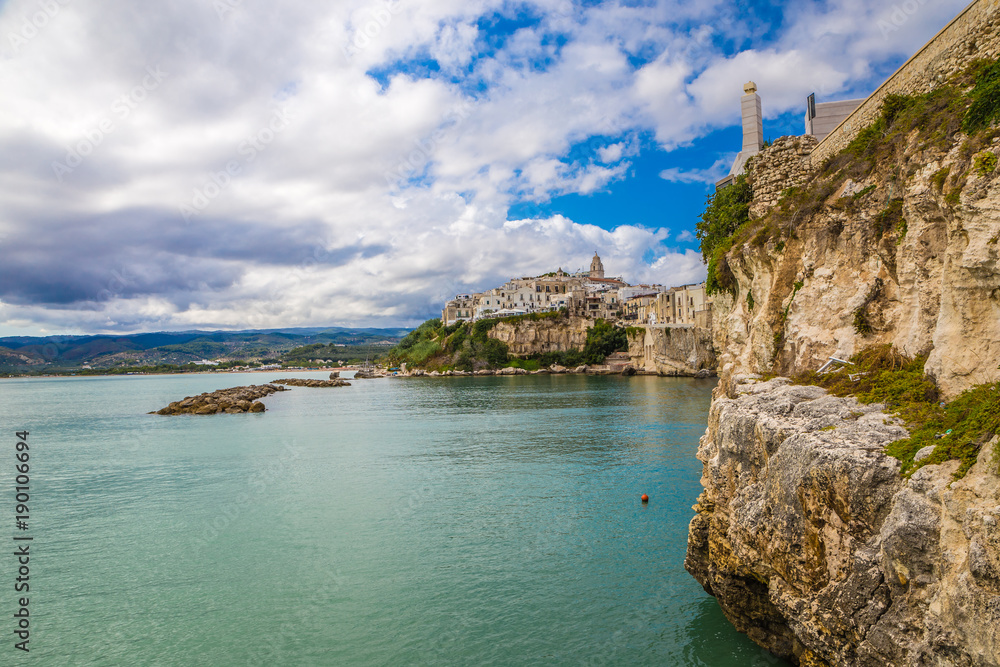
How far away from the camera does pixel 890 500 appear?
223 inches

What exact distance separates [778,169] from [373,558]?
17988 millimetres

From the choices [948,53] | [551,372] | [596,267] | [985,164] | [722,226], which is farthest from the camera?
[596,267]

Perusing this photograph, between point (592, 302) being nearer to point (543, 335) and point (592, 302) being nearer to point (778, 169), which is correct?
point (543, 335)

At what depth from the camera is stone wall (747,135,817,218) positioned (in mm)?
17547

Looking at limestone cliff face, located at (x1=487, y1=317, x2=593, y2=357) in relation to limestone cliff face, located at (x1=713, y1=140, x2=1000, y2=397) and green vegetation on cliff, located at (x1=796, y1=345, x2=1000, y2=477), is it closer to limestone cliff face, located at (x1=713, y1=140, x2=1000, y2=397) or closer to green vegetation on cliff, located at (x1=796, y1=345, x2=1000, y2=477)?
limestone cliff face, located at (x1=713, y1=140, x2=1000, y2=397)

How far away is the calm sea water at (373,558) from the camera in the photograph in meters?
10.3

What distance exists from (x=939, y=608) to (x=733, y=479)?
4.62 meters

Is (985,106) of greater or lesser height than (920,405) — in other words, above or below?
above

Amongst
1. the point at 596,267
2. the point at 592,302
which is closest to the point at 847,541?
the point at 592,302

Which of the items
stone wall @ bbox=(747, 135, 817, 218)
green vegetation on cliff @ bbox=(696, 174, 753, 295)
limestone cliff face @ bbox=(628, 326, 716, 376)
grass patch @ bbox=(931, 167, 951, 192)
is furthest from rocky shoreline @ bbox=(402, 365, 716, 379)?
grass patch @ bbox=(931, 167, 951, 192)

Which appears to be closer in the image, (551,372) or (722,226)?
(722,226)

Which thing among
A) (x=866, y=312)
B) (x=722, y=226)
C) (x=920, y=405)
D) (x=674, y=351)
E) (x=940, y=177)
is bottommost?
(x=674, y=351)

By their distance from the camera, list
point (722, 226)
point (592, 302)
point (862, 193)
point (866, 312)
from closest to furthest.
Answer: point (866, 312)
point (862, 193)
point (722, 226)
point (592, 302)

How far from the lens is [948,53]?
10000 millimetres
